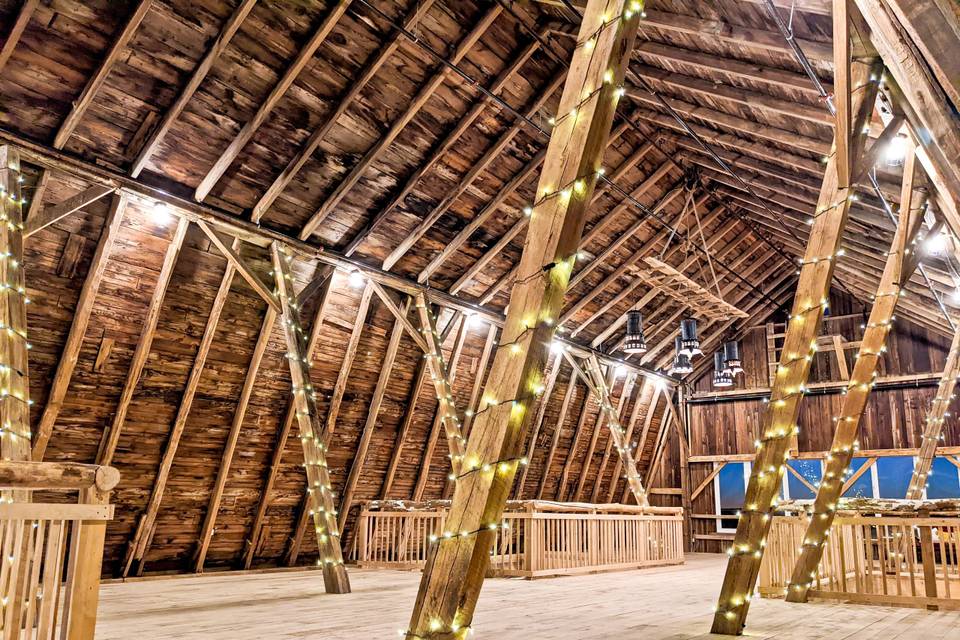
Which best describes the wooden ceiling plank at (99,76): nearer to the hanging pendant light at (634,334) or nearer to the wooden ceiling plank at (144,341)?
the wooden ceiling plank at (144,341)

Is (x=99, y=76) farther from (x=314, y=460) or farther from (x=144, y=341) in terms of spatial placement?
(x=314, y=460)

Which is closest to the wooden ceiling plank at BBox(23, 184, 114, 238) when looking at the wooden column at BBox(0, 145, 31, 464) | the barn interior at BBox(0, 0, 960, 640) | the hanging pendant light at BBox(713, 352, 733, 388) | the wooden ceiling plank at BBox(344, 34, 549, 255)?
the barn interior at BBox(0, 0, 960, 640)

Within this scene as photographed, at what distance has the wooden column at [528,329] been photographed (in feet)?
8.13

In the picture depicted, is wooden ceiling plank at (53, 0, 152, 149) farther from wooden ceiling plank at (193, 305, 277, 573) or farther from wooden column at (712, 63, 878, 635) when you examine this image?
wooden column at (712, 63, 878, 635)

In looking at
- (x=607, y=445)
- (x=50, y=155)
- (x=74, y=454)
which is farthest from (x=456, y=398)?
(x=50, y=155)

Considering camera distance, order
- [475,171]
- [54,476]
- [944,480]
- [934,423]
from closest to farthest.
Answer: [54,476] < [475,171] < [934,423] < [944,480]

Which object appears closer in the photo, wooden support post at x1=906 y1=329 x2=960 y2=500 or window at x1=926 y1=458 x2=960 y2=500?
wooden support post at x1=906 y1=329 x2=960 y2=500

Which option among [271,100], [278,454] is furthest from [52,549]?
[278,454]

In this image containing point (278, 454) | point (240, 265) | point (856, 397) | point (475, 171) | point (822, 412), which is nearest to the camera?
point (856, 397)

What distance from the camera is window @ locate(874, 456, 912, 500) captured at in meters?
12.9

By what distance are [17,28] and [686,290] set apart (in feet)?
28.2

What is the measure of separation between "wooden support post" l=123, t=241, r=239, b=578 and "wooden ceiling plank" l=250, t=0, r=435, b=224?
848mm

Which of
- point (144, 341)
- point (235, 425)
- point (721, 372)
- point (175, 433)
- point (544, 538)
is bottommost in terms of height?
point (544, 538)

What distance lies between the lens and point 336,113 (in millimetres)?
7371
